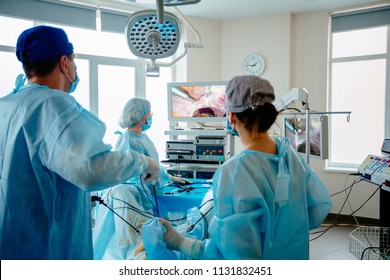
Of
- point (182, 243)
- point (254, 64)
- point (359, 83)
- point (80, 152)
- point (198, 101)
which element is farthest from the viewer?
point (254, 64)

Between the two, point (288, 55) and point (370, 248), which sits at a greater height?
point (288, 55)

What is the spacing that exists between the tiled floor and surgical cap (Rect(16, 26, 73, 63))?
9.34 ft

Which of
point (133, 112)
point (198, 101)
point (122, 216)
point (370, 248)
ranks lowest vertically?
point (370, 248)

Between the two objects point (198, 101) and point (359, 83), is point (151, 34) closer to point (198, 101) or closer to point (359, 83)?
point (198, 101)

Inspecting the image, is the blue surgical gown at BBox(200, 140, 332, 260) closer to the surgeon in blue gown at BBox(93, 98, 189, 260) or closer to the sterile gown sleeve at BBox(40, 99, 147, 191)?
the sterile gown sleeve at BBox(40, 99, 147, 191)

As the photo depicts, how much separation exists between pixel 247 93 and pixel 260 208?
1.27 feet

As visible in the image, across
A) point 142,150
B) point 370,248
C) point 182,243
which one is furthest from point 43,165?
point 370,248

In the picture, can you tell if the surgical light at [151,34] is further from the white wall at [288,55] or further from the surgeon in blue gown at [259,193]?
the white wall at [288,55]

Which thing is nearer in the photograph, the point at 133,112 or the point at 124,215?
the point at 124,215

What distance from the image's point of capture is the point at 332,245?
3.20 meters

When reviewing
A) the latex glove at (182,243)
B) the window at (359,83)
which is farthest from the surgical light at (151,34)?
the window at (359,83)

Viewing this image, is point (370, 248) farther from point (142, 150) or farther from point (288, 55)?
point (288, 55)

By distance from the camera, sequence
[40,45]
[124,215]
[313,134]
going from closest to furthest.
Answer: [40,45], [124,215], [313,134]

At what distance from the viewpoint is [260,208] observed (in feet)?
3.19
